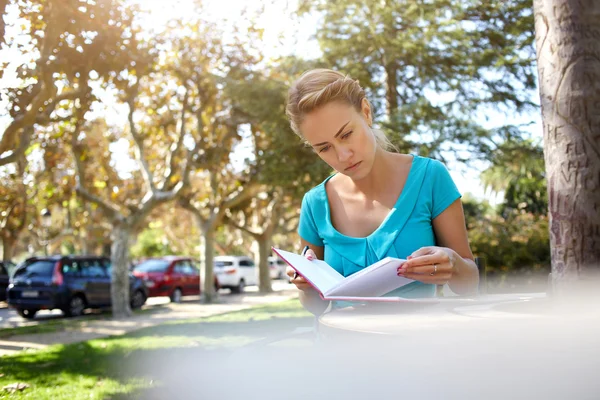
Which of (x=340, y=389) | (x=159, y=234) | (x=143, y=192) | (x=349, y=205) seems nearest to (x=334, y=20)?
(x=349, y=205)

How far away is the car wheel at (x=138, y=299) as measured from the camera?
19.4 metres

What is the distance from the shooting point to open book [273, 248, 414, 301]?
2.01 meters

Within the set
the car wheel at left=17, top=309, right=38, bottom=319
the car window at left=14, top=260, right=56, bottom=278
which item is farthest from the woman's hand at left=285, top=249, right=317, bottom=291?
the car wheel at left=17, top=309, right=38, bottom=319

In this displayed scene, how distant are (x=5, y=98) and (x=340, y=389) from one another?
751 centimetres

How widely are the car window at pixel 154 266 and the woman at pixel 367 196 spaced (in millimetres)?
20206

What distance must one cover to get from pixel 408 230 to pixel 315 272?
457mm

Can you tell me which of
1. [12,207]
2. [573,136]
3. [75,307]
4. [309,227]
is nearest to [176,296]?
[75,307]

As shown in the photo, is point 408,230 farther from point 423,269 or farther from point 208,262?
point 208,262

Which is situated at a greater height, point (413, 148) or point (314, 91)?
point (413, 148)

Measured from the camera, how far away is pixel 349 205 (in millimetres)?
2721

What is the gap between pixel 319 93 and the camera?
2.46 meters

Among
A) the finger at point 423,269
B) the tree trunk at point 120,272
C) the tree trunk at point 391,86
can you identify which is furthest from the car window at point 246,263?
the finger at point 423,269

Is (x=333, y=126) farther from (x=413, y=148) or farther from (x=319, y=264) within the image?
(x=413, y=148)

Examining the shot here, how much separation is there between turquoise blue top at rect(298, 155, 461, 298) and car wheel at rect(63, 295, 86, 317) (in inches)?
608
